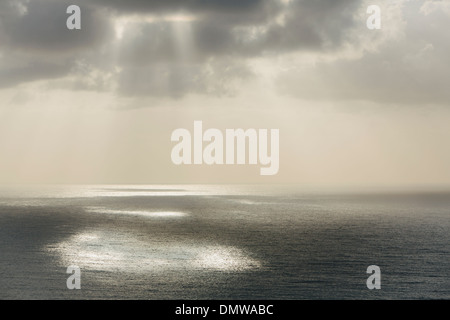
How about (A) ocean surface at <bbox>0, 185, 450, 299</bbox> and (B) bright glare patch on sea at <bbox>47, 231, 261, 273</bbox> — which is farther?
(B) bright glare patch on sea at <bbox>47, 231, 261, 273</bbox>

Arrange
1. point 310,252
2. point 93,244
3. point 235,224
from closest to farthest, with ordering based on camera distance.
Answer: point 310,252
point 93,244
point 235,224

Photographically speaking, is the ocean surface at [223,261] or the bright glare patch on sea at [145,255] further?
the bright glare patch on sea at [145,255]

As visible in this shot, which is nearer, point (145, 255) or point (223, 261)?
point (223, 261)

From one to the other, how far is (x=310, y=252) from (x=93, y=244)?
180ft

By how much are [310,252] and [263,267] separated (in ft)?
61.5

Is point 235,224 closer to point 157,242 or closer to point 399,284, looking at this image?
point 157,242

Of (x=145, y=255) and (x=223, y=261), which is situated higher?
(x=145, y=255)
